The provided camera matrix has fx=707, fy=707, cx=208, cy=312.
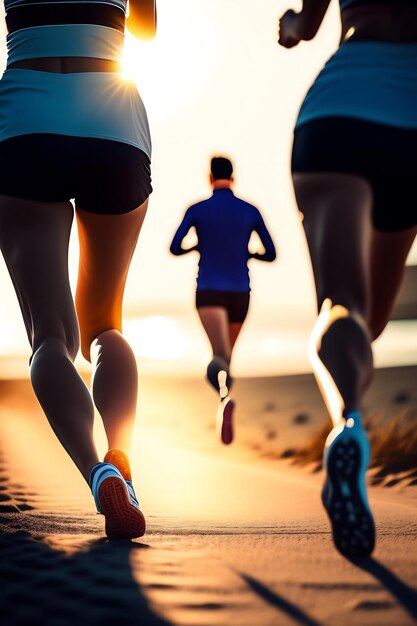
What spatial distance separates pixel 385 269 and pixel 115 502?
1078 millimetres

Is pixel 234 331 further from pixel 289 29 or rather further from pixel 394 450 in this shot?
pixel 289 29

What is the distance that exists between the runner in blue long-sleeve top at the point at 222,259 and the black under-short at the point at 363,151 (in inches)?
137

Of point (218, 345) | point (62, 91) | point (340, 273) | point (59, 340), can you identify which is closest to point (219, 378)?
point (218, 345)

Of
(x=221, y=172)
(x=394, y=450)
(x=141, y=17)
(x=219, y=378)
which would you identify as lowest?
(x=394, y=450)

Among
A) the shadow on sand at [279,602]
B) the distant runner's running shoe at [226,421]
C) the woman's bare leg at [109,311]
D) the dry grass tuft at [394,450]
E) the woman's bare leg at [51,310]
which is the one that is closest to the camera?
the shadow on sand at [279,602]

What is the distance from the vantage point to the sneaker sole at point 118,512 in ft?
6.82

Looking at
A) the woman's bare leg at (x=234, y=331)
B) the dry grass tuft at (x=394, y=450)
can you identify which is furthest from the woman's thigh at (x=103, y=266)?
the dry grass tuft at (x=394, y=450)

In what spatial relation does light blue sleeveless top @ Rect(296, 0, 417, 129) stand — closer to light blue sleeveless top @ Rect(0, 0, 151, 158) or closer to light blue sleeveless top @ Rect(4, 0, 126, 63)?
light blue sleeveless top @ Rect(0, 0, 151, 158)

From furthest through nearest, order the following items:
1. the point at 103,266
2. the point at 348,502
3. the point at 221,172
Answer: the point at 221,172, the point at 103,266, the point at 348,502

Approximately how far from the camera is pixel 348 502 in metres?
1.54

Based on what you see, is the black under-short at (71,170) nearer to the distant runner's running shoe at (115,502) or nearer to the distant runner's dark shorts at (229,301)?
the distant runner's running shoe at (115,502)

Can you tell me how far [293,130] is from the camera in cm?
191

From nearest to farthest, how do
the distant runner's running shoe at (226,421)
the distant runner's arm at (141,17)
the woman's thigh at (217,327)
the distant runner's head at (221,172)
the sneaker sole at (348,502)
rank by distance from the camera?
the sneaker sole at (348,502), the distant runner's arm at (141,17), the distant runner's running shoe at (226,421), the woman's thigh at (217,327), the distant runner's head at (221,172)

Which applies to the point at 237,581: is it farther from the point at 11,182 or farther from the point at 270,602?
the point at 11,182
